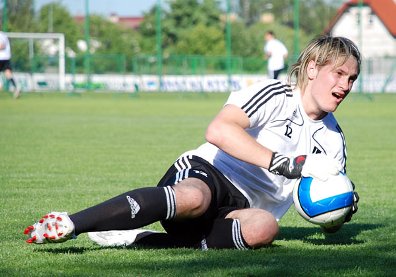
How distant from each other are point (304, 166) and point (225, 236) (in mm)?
649

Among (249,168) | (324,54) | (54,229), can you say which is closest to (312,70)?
(324,54)

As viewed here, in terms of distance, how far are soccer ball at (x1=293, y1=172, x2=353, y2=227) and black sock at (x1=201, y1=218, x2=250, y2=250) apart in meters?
0.38

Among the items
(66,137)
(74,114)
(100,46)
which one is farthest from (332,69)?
(100,46)

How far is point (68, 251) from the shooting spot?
542 centimetres

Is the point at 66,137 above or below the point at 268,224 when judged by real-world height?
below

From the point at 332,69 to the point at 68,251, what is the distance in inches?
73.1

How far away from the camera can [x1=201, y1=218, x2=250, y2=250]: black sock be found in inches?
214

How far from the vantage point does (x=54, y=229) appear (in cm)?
489

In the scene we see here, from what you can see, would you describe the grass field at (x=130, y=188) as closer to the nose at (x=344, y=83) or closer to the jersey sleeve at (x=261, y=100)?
the jersey sleeve at (x=261, y=100)

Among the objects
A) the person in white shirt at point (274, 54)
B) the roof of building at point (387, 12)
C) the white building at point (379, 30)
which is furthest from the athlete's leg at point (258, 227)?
the roof of building at point (387, 12)

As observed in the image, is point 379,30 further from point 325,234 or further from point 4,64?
point 325,234

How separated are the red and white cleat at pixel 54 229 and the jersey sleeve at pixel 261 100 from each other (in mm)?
1160

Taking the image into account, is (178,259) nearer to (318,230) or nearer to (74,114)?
(318,230)

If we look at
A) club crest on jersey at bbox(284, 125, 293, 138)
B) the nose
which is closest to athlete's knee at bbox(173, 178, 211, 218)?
club crest on jersey at bbox(284, 125, 293, 138)
